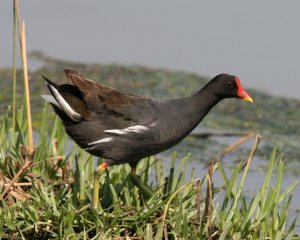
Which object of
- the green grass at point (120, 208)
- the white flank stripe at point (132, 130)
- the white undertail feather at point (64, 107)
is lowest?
the green grass at point (120, 208)

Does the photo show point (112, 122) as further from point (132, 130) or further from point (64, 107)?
point (64, 107)

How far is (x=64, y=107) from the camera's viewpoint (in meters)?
4.62

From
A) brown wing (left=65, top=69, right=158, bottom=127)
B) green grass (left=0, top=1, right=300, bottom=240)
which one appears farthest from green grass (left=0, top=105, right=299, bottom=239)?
brown wing (left=65, top=69, right=158, bottom=127)

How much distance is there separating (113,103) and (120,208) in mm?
542

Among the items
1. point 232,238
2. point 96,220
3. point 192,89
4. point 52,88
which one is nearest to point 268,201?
point 232,238

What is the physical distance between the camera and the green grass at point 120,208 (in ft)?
14.1

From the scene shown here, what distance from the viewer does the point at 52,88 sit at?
4668 mm

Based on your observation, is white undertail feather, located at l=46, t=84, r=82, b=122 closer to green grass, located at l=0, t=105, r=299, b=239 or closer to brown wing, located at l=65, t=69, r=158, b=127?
brown wing, located at l=65, t=69, r=158, b=127

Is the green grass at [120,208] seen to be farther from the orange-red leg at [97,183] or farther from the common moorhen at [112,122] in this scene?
the common moorhen at [112,122]

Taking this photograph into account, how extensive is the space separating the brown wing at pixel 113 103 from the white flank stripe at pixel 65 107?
8 centimetres

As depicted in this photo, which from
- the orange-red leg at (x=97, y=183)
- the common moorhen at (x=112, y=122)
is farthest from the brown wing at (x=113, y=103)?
the orange-red leg at (x=97, y=183)

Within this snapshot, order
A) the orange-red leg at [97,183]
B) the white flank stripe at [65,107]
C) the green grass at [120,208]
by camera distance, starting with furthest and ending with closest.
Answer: the white flank stripe at [65,107] < the orange-red leg at [97,183] < the green grass at [120,208]

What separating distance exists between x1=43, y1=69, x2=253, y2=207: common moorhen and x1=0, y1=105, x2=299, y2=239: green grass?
7.1 inches

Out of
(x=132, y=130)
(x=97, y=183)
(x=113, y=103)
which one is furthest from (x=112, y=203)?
(x=113, y=103)
